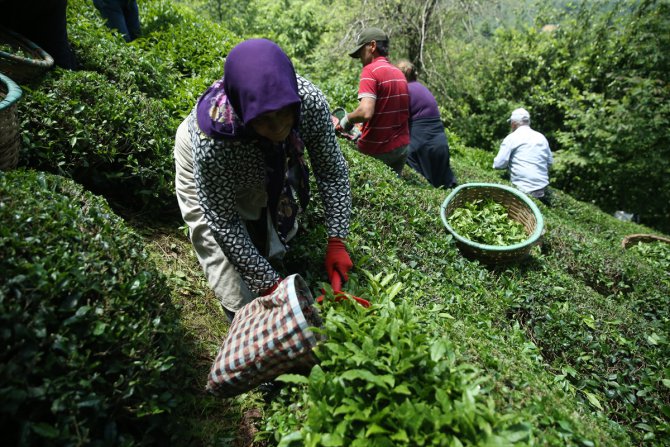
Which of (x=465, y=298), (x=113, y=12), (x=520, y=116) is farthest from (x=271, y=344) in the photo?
(x=520, y=116)

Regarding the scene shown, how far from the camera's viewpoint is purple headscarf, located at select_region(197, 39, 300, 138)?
1.73m

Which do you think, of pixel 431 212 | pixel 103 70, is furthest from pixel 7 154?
pixel 431 212

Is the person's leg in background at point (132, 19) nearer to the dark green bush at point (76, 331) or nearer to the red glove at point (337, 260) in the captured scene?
the dark green bush at point (76, 331)

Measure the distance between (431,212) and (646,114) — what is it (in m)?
8.45

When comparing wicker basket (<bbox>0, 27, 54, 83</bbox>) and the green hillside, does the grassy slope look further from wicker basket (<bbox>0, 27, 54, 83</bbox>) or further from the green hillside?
wicker basket (<bbox>0, 27, 54, 83</bbox>)

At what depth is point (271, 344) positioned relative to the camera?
6.22 feet

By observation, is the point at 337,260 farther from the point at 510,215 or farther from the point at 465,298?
the point at 510,215

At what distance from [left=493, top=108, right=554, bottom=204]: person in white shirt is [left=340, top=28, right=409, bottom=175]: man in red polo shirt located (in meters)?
2.75

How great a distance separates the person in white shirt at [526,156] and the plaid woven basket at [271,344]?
5.92 m

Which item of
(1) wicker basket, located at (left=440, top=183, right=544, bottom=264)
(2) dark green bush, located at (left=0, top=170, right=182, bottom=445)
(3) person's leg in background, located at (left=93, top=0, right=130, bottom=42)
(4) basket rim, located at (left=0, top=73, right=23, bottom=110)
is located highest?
(3) person's leg in background, located at (left=93, top=0, right=130, bottom=42)

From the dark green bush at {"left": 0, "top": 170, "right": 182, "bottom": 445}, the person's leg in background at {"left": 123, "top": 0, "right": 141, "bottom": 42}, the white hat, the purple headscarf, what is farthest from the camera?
the white hat

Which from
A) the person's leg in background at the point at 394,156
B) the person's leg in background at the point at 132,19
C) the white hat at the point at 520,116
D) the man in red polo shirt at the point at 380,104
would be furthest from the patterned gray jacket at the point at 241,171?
the white hat at the point at 520,116

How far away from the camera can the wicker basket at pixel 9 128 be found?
7.45 feet

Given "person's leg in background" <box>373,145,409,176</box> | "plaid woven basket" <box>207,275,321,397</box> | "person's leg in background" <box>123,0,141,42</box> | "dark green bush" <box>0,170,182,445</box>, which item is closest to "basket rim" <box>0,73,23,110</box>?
"dark green bush" <box>0,170,182,445</box>
